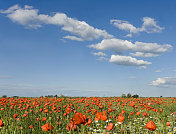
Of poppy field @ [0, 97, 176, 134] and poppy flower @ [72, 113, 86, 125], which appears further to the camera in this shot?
poppy field @ [0, 97, 176, 134]

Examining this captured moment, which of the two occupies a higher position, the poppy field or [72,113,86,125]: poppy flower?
[72,113,86,125]: poppy flower

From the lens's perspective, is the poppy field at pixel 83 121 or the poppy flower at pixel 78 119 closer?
the poppy flower at pixel 78 119

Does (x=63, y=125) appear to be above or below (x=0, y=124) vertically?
below

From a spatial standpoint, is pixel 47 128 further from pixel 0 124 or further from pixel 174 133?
pixel 174 133

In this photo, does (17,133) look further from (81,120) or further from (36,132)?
(81,120)

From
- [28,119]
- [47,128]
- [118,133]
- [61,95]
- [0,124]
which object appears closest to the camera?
[47,128]

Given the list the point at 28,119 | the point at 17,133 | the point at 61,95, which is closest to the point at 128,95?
the point at 61,95

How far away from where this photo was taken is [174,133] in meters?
5.96

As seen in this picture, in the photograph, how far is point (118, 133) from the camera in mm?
5523

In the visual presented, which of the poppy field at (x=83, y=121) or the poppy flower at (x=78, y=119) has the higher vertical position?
the poppy flower at (x=78, y=119)

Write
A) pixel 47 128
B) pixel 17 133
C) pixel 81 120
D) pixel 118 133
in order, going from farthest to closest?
1. pixel 118 133
2. pixel 17 133
3. pixel 47 128
4. pixel 81 120

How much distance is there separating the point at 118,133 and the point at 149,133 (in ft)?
3.48

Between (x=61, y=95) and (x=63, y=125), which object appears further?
(x=61, y=95)

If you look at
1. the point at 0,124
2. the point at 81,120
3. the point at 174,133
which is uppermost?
the point at 81,120
